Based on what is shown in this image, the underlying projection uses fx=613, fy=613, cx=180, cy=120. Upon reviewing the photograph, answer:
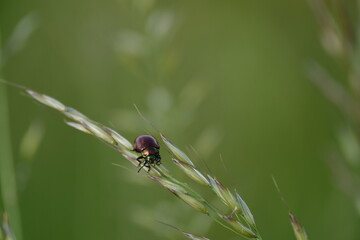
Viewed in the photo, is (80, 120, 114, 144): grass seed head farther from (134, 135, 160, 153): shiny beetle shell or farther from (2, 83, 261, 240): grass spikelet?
(134, 135, 160, 153): shiny beetle shell

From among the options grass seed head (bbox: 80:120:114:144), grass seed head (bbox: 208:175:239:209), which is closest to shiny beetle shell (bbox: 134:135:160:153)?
grass seed head (bbox: 80:120:114:144)

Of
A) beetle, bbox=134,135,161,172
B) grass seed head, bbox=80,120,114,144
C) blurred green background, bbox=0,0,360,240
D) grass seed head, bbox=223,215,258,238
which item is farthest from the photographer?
blurred green background, bbox=0,0,360,240

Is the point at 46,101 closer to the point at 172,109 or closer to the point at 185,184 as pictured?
the point at 185,184

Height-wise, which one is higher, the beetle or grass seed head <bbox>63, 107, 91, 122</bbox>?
grass seed head <bbox>63, 107, 91, 122</bbox>

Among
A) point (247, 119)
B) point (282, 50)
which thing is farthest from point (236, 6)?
point (247, 119)

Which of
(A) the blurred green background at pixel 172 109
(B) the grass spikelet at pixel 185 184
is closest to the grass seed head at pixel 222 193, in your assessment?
(B) the grass spikelet at pixel 185 184

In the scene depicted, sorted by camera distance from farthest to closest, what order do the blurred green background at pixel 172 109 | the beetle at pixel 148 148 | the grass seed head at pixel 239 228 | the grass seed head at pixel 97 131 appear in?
the blurred green background at pixel 172 109, the beetle at pixel 148 148, the grass seed head at pixel 97 131, the grass seed head at pixel 239 228

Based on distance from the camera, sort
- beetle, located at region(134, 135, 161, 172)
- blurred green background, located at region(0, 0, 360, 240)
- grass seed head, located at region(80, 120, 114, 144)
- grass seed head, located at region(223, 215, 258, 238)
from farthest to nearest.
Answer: blurred green background, located at region(0, 0, 360, 240)
beetle, located at region(134, 135, 161, 172)
grass seed head, located at region(80, 120, 114, 144)
grass seed head, located at region(223, 215, 258, 238)

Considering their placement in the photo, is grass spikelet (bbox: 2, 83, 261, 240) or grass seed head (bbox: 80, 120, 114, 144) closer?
grass spikelet (bbox: 2, 83, 261, 240)

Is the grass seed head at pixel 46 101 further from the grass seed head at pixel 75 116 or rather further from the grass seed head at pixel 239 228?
the grass seed head at pixel 239 228
